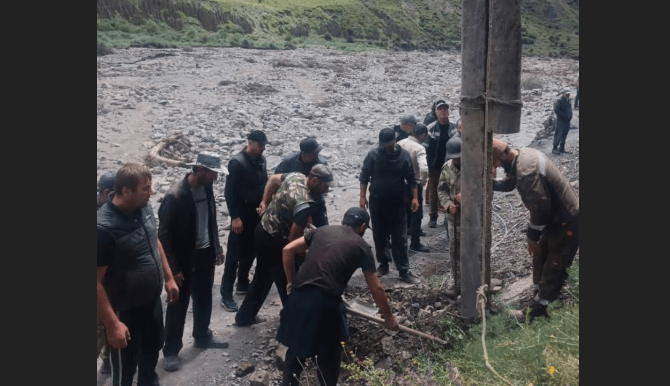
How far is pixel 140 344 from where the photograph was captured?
4.35 metres

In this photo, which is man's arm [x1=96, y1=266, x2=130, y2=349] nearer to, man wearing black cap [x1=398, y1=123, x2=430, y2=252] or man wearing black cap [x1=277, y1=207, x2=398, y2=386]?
man wearing black cap [x1=277, y1=207, x2=398, y2=386]

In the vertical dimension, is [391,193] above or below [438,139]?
below

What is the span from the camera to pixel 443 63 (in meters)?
36.3

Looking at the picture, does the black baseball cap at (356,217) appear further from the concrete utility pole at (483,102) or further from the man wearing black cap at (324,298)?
the concrete utility pole at (483,102)

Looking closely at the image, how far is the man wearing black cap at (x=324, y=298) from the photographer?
432cm

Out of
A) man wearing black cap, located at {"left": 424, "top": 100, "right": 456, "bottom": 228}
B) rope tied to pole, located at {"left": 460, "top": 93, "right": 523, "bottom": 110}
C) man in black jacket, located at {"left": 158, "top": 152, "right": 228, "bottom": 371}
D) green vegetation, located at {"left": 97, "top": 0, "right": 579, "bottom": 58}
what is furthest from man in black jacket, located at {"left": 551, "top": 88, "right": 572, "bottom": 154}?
green vegetation, located at {"left": 97, "top": 0, "right": 579, "bottom": 58}

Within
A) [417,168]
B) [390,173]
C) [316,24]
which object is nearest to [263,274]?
[390,173]

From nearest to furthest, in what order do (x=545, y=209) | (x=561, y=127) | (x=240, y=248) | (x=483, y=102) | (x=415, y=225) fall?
(x=483, y=102)
(x=545, y=209)
(x=240, y=248)
(x=415, y=225)
(x=561, y=127)

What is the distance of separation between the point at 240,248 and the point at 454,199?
213cm

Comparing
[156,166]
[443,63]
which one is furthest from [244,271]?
[443,63]

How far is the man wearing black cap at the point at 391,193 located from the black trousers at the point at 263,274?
60.4 inches

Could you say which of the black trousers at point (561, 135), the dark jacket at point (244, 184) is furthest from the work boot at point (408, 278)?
the black trousers at point (561, 135)

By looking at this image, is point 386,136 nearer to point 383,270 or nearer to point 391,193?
point 391,193

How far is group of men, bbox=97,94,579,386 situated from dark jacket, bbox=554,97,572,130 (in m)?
7.67
